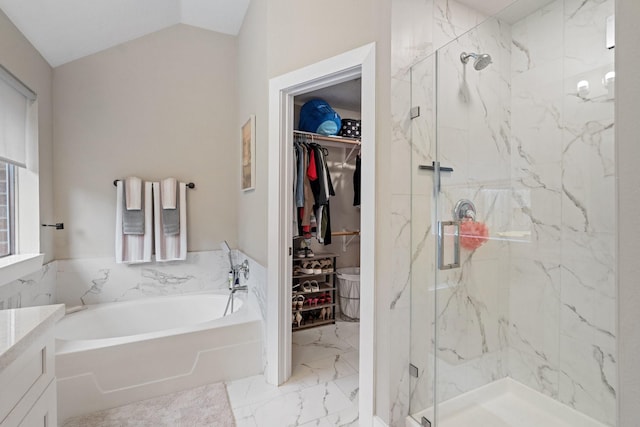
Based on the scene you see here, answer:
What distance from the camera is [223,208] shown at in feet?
9.52

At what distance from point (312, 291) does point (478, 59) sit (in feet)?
7.70

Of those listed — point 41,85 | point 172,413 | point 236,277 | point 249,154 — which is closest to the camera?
point 172,413

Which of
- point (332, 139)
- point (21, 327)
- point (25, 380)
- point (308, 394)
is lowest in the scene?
point (308, 394)

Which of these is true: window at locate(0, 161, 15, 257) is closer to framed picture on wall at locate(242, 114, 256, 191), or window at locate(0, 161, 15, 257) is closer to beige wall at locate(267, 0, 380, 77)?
framed picture on wall at locate(242, 114, 256, 191)

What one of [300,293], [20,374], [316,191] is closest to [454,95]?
[316,191]

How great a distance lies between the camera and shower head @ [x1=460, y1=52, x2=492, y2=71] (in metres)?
1.53

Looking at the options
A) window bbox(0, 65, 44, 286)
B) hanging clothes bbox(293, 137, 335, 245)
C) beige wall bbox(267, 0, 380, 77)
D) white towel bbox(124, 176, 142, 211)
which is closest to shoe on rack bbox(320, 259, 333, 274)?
hanging clothes bbox(293, 137, 335, 245)

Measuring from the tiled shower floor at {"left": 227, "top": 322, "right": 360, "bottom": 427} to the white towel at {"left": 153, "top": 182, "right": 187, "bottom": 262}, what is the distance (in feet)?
4.11

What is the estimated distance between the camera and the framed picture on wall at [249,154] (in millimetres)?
2242

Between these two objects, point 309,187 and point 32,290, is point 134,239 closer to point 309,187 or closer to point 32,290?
point 32,290

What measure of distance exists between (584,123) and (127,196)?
10.4ft

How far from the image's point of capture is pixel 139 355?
1.77 metres

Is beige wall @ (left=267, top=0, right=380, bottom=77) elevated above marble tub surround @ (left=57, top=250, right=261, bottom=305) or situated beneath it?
elevated above

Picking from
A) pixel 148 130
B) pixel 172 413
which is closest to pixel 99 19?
pixel 148 130
